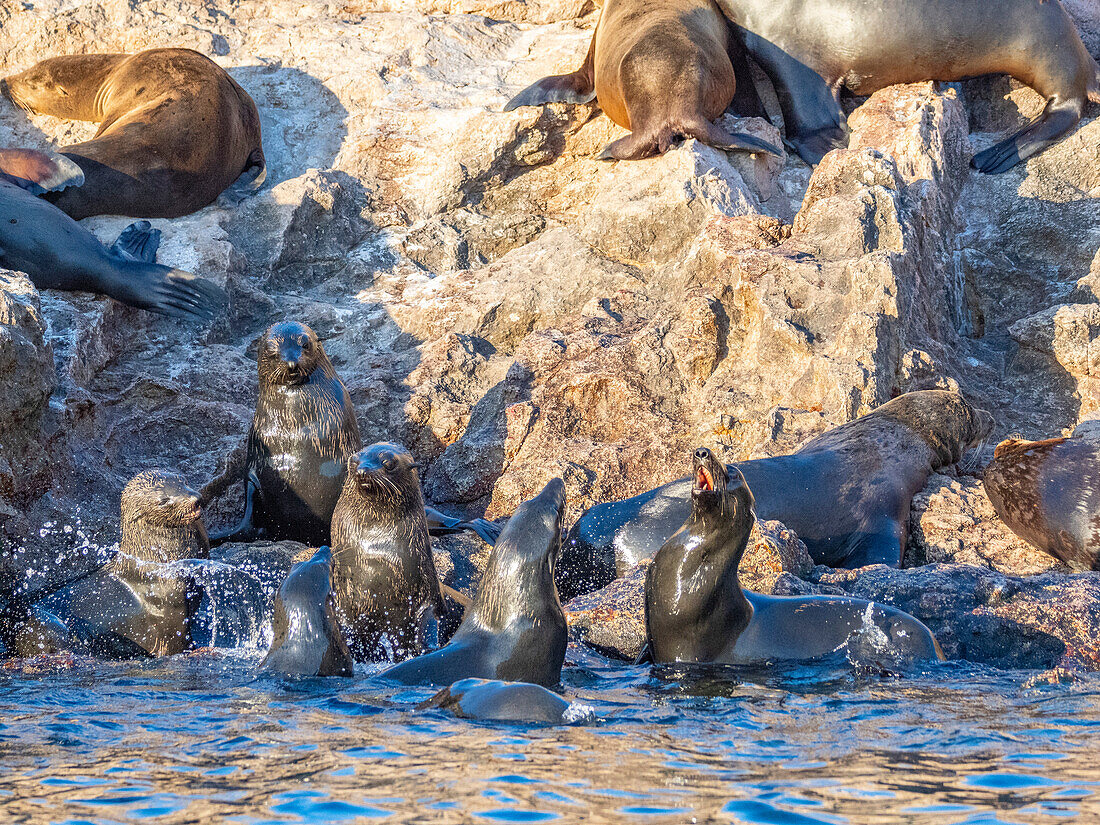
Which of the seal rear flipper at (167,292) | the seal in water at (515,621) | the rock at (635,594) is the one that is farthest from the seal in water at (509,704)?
the seal rear flipper at (167,292)

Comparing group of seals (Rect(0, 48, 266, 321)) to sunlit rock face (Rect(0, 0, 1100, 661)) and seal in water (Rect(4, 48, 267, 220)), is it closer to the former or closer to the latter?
seal in water (Rect(4, 48, 267, 220))

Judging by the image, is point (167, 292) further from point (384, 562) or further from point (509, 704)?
point (509, 704)

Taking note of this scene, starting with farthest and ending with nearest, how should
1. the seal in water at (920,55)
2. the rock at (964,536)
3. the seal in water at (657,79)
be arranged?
1. the seal in water at (920,55)
2. the seal in water at (657,79)
3. the rock at (964,536)

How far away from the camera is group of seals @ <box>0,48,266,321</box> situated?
7.49 metres

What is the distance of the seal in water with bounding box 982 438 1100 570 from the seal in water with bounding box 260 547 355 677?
3.69 metres

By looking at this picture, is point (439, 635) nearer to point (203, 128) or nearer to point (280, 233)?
point (280, 233)

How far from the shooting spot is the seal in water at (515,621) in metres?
4.11

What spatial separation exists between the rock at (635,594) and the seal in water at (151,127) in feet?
17.0

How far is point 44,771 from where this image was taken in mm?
2869

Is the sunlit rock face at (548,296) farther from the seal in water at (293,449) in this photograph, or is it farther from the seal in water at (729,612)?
the seal in water at (729,612)

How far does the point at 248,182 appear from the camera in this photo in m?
9.15

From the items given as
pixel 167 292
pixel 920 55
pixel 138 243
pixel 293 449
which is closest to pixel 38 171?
pixel 138 243

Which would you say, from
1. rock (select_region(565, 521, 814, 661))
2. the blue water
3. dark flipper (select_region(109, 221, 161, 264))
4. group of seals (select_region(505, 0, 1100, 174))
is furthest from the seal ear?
rock (select_region(565, 521, 814, 661))

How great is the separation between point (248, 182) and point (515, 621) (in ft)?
19.6
